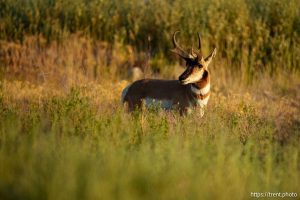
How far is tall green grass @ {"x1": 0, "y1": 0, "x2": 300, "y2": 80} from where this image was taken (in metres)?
13.5

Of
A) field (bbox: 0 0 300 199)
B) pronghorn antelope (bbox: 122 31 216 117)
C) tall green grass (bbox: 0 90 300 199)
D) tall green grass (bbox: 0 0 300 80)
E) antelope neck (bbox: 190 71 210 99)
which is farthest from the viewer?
tall green grass (bbox: 0 0 300 80)

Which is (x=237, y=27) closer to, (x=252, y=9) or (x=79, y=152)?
(x=252, y=9)

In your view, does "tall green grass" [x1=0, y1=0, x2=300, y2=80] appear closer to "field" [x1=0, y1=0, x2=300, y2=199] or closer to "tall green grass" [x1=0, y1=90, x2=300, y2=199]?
"field" [x1=0, y1=0, x2=300, y2=199]

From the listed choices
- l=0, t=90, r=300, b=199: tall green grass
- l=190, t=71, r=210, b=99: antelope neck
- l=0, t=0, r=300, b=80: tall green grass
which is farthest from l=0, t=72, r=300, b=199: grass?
l=0, t=0, r=300, b=80: tall green grass

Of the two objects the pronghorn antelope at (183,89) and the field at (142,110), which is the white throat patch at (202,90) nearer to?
the pronghorn antelope at (183,89)

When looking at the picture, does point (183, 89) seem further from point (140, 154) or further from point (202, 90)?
point (140, 154)

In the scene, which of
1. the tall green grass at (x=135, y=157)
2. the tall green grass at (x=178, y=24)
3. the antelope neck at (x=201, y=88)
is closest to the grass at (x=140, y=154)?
the tall green grass at (x=135, y=157)

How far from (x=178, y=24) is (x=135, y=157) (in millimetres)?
8283

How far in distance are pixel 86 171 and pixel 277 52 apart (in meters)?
8.36

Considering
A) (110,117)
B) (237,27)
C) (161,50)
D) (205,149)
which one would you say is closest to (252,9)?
(237,27)

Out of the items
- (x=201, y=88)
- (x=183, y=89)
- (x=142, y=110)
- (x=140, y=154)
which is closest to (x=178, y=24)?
(x=183, y=89)

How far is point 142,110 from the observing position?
8.80m

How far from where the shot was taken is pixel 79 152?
20.3 feet

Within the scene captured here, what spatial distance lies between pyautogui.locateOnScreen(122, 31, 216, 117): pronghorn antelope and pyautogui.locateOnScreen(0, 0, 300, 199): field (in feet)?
1.01
